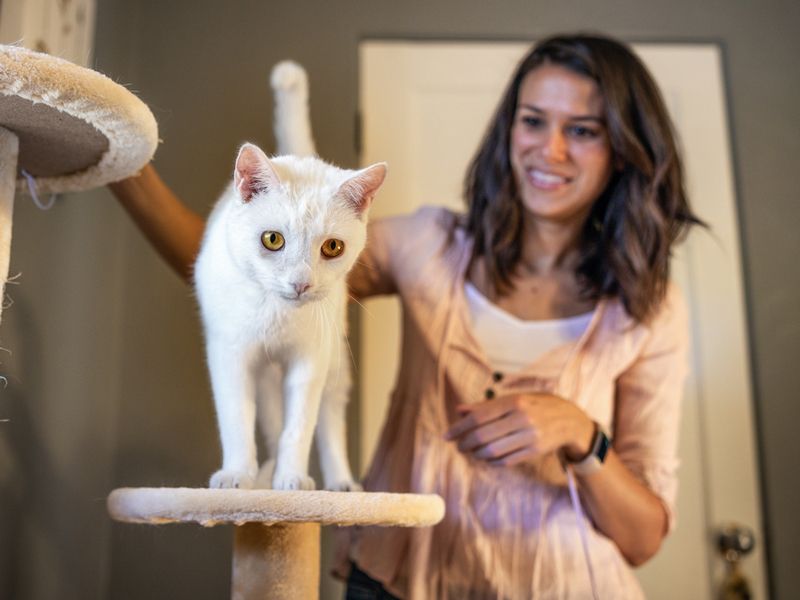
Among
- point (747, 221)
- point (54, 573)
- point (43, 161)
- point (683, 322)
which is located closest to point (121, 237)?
point (54, 573)

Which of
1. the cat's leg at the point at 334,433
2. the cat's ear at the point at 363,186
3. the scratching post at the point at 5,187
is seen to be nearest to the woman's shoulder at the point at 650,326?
the cat's leg at the point at 334,433

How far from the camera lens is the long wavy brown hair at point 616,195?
1.24 meters

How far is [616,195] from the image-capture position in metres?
1.32

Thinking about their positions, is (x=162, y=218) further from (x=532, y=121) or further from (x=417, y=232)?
(x=532, y=121)

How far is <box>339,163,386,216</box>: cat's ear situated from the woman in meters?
0.37

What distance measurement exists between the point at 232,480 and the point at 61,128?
403 mm

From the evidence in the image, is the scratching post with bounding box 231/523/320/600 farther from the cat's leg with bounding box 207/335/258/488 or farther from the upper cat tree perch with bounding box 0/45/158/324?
the upper cat tree perch with bounding box 0/45/158/324

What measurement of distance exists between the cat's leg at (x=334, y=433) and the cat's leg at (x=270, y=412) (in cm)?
6

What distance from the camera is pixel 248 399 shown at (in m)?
0.90

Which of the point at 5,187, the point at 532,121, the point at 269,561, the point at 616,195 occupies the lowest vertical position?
the point at 269,561

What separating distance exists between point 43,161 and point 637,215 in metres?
0.87

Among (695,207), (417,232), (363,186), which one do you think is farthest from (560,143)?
(695,207)

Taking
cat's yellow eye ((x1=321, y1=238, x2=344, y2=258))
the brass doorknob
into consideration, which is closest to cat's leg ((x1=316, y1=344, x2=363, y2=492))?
cat's yellow eye ((x1=321, y1=238, x2=344, y2=258))

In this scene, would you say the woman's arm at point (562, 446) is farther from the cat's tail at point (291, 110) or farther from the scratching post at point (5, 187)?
the scratching post at point (5, 187)
